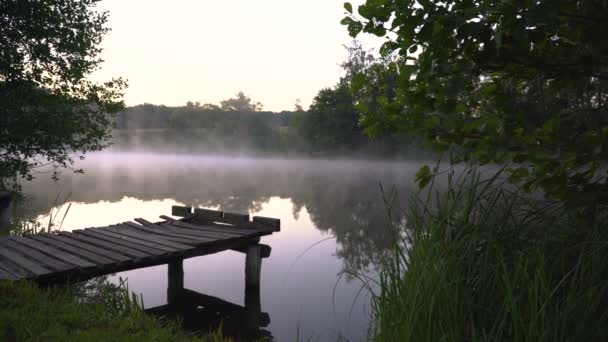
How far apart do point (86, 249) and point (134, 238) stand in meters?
0.88

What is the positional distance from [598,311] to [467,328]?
76 centimetres

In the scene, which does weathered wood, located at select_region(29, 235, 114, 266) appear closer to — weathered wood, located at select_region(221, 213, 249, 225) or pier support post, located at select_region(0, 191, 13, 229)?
weathered wood, located at select_region(221, 213, 249, 225)

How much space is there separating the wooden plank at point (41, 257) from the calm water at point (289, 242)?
2.36 meters

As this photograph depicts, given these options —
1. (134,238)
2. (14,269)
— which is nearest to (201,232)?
(134,238)

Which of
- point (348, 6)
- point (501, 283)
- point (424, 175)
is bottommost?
point (501, 283)

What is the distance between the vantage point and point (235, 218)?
8.63 meters

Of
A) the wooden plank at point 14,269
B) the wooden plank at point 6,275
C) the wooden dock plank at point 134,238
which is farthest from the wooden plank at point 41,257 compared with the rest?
the wooden dock plank at point 134,238

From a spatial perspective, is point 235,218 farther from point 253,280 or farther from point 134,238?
point 134,238

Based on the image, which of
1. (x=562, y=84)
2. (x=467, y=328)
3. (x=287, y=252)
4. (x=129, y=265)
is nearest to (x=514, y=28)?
(x=562, y=84)

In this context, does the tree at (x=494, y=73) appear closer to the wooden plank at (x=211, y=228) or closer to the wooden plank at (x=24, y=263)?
the wooden plank at (x=24, y=263)

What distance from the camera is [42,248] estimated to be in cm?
652

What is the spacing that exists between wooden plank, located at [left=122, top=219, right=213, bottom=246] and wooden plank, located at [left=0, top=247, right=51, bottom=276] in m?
2.07

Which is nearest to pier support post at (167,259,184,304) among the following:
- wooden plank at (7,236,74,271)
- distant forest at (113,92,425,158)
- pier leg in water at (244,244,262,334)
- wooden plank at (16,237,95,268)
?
pier leg in water at (244,244,262,334)

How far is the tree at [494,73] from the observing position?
7.79 ft
